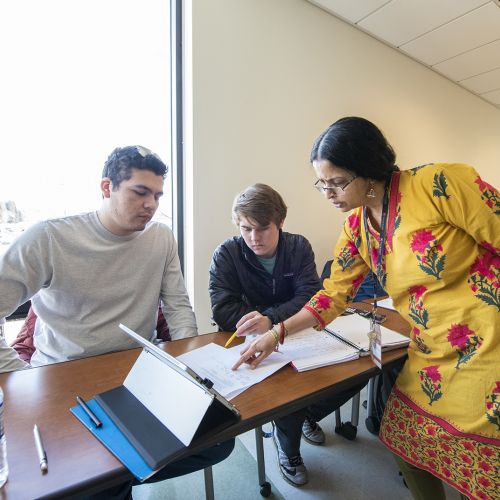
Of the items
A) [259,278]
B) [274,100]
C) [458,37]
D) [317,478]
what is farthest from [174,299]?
[458,37]

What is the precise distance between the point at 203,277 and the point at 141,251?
41.8 inches

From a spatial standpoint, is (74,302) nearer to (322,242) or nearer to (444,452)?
(444,452)

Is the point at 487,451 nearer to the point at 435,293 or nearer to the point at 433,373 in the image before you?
the point at 433,373

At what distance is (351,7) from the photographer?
2662 mm

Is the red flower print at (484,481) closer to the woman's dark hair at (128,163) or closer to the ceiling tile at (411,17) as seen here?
the woman's dark hair at (128,163)

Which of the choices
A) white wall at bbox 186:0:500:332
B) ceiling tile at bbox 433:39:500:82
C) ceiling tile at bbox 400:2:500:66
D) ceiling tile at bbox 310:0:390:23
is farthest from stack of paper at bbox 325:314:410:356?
ceiling tile at bbox 433:39:500:82

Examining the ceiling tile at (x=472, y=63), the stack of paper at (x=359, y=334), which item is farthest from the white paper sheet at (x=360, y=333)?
the ceiling tile at (x=472, y=63)

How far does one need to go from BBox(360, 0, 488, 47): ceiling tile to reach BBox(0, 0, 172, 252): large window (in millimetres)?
1814

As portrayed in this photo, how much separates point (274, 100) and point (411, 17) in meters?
1.46

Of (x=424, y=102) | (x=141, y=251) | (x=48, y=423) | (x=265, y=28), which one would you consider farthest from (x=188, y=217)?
(x=424, y=102)

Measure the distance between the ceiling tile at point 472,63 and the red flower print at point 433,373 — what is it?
149 inches

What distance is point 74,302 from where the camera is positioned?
1.15 m

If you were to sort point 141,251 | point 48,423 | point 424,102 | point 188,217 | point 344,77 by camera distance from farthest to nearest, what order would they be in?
point 424,102
point 344,77
point 188,217
point 141,251
point 48,423

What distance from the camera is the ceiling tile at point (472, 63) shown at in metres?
3.34
